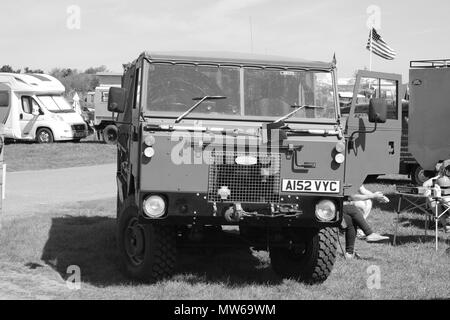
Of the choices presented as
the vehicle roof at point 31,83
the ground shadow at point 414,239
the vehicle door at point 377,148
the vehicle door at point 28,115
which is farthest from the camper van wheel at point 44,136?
the ground shadow at point 414,239

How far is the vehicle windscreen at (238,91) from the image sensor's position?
7711mm

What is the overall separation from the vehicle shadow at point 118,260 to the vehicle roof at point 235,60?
6.06 ft

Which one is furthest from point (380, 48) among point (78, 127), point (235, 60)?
point (235, 60)

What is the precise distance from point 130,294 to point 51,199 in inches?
296

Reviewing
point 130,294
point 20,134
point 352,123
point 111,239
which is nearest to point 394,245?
point 352,123

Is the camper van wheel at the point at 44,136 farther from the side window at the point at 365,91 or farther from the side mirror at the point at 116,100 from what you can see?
the side mirror at the point at 116,100

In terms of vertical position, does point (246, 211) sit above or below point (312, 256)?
above

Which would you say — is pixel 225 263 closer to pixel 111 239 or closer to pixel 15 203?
pixel 111 239

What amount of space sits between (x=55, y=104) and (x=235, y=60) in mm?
21196

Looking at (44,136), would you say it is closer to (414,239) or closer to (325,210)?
(414,239)

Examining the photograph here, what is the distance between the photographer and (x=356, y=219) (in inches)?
401

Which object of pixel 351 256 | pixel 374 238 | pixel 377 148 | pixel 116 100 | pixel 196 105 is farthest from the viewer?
pixel 377 148

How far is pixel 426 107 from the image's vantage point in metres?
15.4

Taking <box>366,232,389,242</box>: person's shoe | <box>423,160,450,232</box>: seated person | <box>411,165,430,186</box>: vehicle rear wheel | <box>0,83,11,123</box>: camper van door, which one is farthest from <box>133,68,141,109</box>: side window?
<box>0,83,11,123</box>: camper van door
